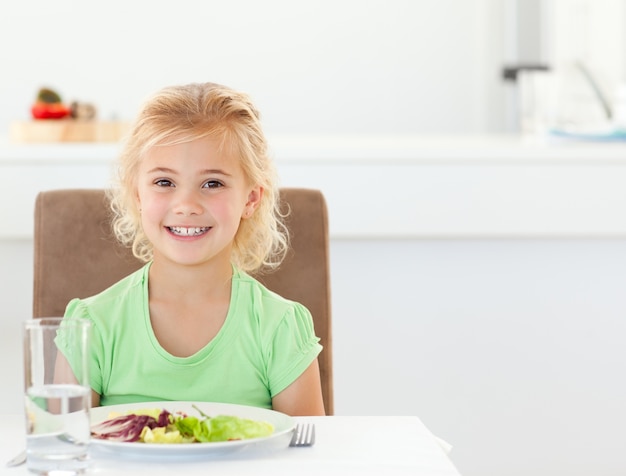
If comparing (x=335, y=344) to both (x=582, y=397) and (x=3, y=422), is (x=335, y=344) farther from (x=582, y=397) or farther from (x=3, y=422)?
(x=3, y=422)

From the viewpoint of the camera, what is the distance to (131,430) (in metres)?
0.98

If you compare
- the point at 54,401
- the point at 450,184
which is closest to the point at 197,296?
the point at 54,401

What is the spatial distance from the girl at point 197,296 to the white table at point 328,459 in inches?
10.4

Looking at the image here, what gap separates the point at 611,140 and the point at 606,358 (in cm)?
45

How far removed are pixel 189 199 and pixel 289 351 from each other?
8.9 inches

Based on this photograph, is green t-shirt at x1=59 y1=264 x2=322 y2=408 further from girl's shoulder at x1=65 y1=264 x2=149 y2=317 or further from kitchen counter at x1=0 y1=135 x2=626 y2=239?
kitchen counter at x1=0 y1=135 x2=626 y2=239

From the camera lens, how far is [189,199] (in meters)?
1.31

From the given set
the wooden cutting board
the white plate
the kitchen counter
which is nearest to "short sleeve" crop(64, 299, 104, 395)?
the white plate

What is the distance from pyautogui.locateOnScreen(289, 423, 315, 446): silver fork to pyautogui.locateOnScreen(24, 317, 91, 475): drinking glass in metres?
0.21

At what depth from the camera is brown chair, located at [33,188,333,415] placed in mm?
1548

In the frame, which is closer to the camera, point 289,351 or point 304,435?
point 304,435

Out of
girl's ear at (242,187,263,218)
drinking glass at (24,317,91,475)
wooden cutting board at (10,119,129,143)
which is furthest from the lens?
wooden cutting board at (10,119,129,143)

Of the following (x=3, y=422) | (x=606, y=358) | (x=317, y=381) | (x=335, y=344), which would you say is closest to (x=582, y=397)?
(x=606, y=358)

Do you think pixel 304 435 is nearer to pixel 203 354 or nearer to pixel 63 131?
pixel 203 354
